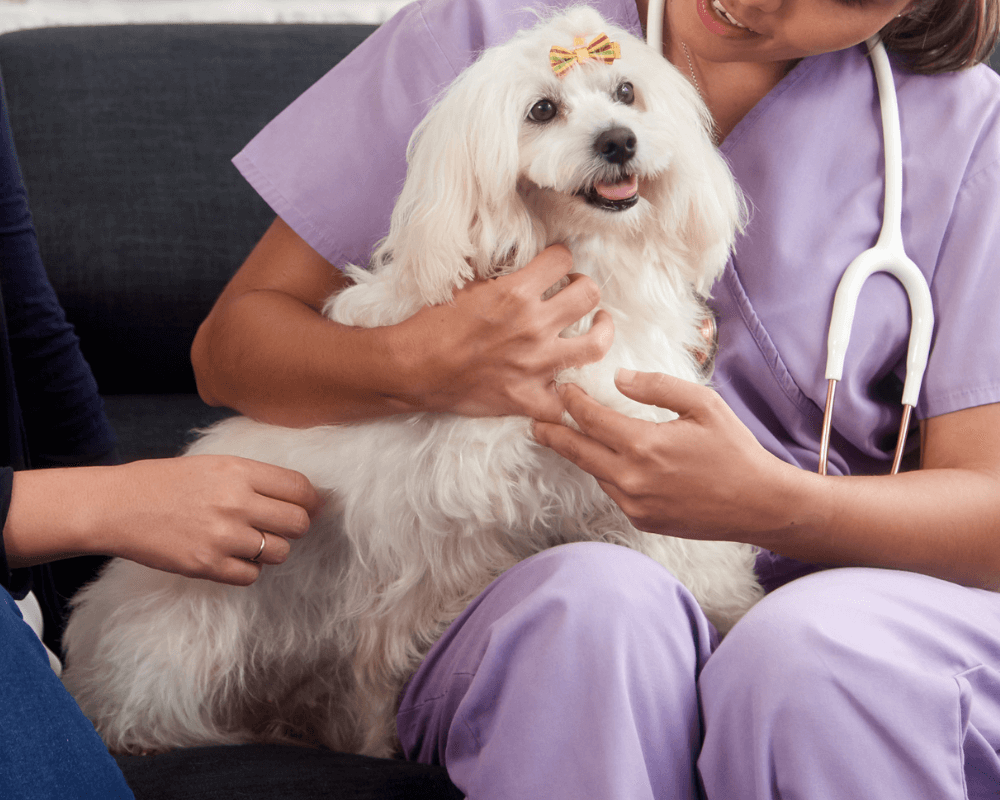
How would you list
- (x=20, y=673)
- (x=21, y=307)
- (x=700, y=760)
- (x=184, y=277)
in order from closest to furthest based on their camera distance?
(x=20, y=673)
(x=700, y=760)
(x=21, y=307)
(x=184, y=277)

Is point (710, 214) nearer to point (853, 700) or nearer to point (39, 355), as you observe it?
point (853, 700)

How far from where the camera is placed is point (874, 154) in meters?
0.91

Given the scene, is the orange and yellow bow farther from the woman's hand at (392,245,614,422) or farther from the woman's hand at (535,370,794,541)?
the woman's hand at (535,370,794,541)

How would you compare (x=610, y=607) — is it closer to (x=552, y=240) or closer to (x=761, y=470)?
(x=761, y=470)

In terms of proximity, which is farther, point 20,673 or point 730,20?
point 730,20

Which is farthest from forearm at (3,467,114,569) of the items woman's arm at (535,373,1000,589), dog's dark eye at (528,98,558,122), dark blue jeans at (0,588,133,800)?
dog's dark eye at (528,98,558,122)

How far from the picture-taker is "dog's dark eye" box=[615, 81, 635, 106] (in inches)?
34.5

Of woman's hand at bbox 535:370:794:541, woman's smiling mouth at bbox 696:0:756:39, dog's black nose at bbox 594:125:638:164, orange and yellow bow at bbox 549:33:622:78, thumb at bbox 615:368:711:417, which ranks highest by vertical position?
woman's smiling mouth at bbox 696:0:756:39

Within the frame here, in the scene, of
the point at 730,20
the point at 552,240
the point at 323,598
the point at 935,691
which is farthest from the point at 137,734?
the point at 730,20

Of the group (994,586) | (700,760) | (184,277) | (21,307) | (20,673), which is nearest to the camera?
(20,673)

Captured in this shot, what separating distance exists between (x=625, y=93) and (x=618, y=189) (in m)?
0.14

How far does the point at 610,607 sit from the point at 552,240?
38 cm

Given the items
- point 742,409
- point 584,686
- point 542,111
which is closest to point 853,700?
point 584,686

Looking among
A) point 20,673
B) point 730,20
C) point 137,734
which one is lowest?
point 137,734
